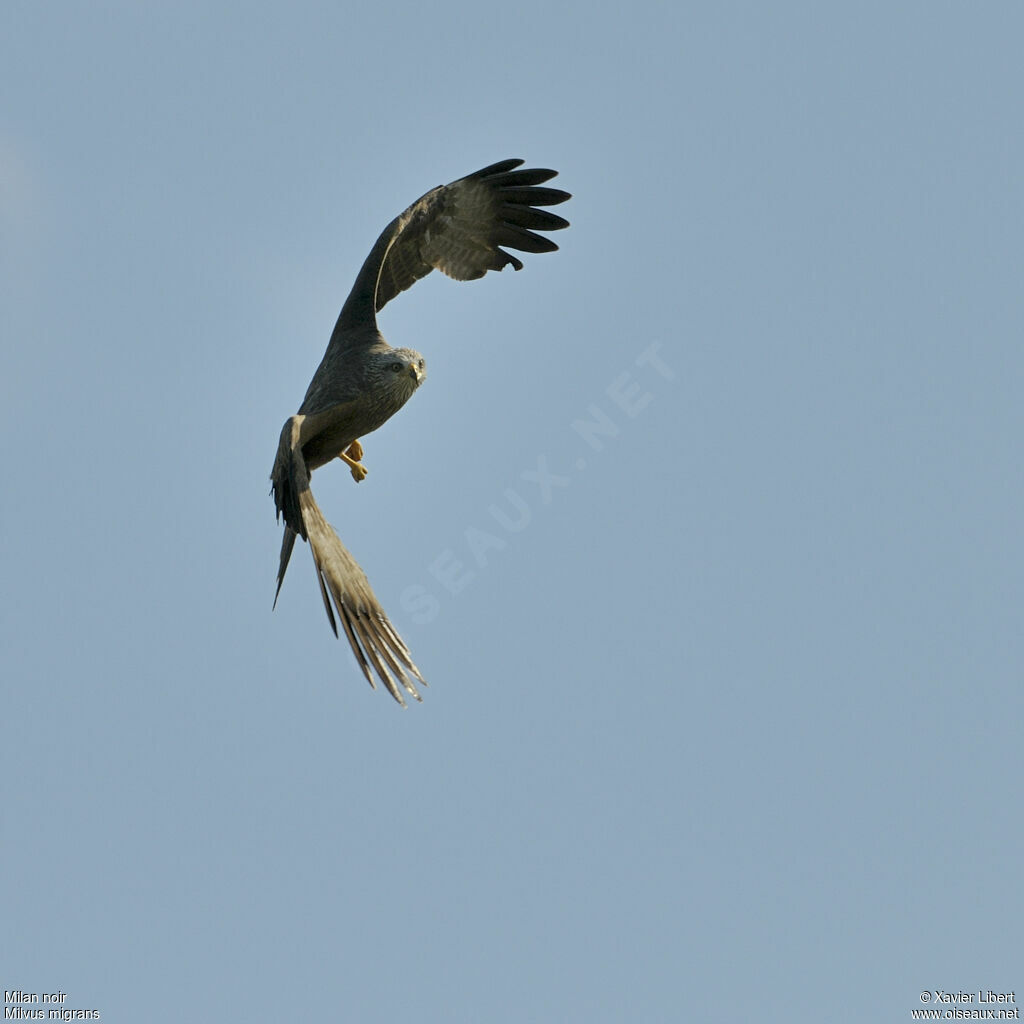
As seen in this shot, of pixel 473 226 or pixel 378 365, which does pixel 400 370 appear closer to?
pixel 378 365

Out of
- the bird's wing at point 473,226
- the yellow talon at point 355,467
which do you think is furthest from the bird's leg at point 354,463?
the bird's wing at point 473,226

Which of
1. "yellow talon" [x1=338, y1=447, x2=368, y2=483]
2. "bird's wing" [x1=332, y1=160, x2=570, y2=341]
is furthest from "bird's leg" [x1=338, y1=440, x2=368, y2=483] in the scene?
"bird's wing" [x1=332, y1=160, x2=570, y2=341]

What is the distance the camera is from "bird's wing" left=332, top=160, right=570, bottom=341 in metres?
13.2

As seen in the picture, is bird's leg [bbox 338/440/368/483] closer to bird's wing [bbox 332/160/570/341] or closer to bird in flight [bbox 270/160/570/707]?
bird in flight [bbox 270/160/570/707]

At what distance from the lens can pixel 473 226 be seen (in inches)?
528

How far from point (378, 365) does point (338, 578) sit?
193cm

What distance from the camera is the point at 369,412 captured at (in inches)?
446

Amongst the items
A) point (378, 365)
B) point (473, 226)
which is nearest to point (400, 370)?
point (378, 365)

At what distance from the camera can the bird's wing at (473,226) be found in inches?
518

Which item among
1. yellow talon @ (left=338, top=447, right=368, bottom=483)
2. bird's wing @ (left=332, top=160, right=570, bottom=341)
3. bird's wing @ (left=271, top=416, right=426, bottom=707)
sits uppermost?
bird's wing @ (left=332, top=160, right=570, bottom=341)

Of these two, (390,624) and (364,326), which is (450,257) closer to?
(364,326)

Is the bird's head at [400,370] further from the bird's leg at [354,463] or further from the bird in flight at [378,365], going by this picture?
the bird's leg at [354,463]

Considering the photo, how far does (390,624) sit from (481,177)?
4589mm

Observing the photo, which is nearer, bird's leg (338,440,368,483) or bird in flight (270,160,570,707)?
bird in flight (270,160,570,707)
